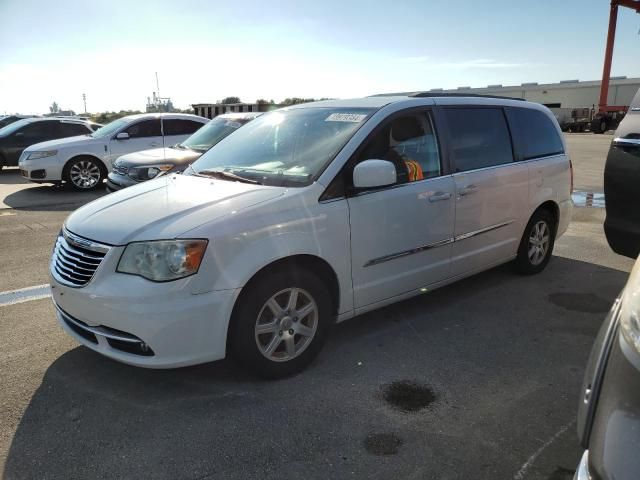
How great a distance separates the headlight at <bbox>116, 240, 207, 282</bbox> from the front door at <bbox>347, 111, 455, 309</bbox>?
1.09 metres

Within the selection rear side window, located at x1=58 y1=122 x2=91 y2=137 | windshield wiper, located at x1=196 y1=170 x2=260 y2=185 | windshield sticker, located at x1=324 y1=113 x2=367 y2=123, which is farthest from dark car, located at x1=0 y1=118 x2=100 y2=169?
windshield sticker, located at x1=324 y1=113 x2=367 y2=123

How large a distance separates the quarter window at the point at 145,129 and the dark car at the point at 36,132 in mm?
3522

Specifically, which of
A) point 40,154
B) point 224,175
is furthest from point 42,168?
point 224,175

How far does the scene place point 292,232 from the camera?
3.17 metres

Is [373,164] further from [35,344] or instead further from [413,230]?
[35,344]

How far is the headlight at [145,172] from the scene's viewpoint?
839cm

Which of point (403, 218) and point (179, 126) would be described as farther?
point (179, 126)

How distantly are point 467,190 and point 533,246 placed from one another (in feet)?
4.83

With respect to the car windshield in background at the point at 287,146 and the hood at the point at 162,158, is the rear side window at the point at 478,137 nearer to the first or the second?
the car windshield in background at the point at 287,146

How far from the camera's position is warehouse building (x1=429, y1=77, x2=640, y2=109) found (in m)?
57.8

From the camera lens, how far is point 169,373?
3416 mm

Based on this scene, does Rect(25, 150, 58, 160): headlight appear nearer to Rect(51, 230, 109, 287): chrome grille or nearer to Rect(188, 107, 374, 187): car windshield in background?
Rect(188, 107, 374, 187): car windshield in background

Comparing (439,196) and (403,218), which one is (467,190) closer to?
(439,196)

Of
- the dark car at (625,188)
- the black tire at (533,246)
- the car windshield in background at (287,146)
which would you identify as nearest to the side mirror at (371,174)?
the car windshield in background at (287,146)
